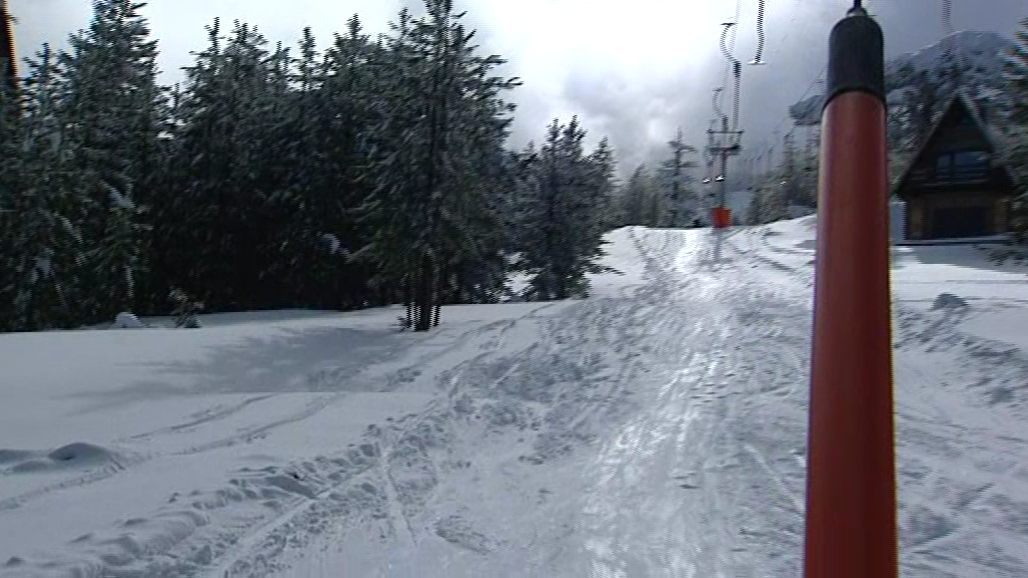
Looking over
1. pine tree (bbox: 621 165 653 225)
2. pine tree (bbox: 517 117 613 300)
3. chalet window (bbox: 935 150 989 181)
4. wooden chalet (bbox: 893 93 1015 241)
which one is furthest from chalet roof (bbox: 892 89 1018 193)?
pine tree (bbox: 621 165 653 225)

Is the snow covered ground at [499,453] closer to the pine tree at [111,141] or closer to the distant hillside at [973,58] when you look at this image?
the pine tree at [111,141]

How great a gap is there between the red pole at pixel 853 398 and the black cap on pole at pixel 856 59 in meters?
0.22

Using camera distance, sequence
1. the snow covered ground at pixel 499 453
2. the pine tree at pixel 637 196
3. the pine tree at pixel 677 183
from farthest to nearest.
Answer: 1. the pine tree at pixel 637 196
2. the pine tree at pixel 677 183
3. the snow covered ground at pixel 499 453

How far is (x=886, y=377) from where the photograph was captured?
62.1 inches

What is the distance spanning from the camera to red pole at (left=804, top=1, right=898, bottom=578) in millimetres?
1561

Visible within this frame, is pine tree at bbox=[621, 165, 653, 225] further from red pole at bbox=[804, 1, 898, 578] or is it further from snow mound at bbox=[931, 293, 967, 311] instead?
red pole at bbox=[804, 1, 898, 578]

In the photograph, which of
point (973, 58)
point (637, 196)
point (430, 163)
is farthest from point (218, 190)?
point (637, 196)

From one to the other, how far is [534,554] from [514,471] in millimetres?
2433

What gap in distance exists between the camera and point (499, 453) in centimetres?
872

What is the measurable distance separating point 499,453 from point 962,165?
130 feet

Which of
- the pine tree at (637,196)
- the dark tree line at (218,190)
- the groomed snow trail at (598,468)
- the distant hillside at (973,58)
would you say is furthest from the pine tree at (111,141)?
the pine tree at (637,196)

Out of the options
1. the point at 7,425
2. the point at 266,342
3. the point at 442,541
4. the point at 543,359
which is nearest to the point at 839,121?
the point at 442,541

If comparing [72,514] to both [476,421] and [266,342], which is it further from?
[266,342]

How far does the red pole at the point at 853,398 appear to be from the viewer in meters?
1.56
